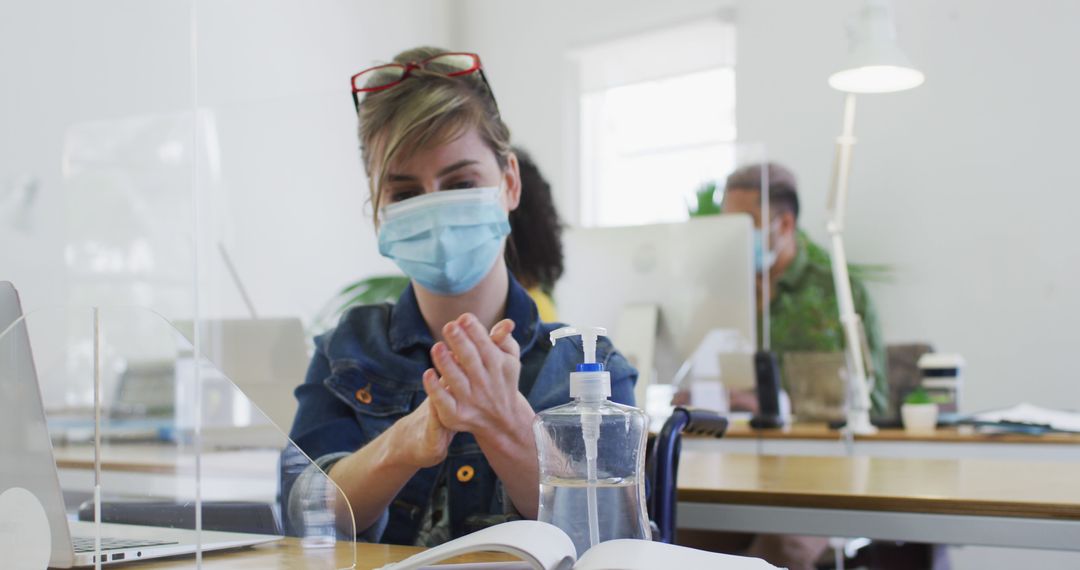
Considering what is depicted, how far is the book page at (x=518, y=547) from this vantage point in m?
0.58

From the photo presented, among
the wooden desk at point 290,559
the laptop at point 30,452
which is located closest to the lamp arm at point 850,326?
the wooden desk at point 290,559

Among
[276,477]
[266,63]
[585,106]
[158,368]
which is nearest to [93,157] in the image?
[158,368]

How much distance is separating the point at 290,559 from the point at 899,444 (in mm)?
2073

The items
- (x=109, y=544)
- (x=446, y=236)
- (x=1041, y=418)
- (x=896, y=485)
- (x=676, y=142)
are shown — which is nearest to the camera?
(x=109, y=544)

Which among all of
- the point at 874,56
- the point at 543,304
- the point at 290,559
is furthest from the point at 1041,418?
the point at 290,559

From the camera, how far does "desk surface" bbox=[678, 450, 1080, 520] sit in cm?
127

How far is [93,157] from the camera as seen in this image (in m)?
0.87

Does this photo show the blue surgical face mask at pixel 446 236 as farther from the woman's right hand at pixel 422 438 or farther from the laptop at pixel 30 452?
the laptop at pixel 30 452

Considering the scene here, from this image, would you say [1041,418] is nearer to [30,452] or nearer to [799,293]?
[799,293]

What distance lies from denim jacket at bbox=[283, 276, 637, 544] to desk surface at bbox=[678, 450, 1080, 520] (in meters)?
0.36

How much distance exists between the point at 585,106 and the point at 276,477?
4.06 m

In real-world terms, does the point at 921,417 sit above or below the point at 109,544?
below

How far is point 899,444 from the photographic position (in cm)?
251

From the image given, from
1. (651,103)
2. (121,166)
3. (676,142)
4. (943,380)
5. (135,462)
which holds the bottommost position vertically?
(943,380)
